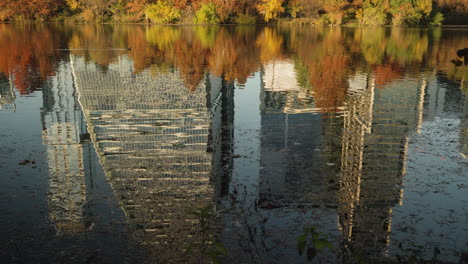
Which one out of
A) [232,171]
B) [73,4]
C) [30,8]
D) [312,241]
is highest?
[73,4]

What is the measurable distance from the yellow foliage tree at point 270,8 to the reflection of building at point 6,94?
48619 millimetres

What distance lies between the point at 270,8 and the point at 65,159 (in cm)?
5554

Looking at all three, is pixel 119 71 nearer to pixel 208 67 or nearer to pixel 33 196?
pixel 208 67

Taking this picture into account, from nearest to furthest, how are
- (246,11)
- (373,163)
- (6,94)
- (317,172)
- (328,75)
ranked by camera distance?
(317,172), (373,163), (6,94), (328,75), (246,11)

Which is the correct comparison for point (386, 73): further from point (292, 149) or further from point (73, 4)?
point (73, 4)

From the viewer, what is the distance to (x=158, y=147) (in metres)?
7.95

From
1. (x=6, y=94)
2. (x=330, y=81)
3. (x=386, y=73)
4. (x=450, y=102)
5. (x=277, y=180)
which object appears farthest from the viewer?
(x=386, y=73)

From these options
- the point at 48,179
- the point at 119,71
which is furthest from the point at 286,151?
the point at 119,71

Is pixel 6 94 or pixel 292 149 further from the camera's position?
pixel 6 94

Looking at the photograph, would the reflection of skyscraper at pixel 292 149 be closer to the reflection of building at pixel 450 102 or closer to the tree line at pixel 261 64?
the tree line at pixel 261 64

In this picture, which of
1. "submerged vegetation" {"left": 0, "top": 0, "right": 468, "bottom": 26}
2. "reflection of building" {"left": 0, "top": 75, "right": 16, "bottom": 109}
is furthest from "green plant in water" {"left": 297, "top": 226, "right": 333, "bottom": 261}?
"submerged vegetation" {"left": 0, "top": 0, "right": 468, "bottom": 26}

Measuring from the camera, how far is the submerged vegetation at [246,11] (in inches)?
2298

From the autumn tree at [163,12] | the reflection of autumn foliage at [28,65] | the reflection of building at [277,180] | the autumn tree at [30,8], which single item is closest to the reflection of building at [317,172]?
the reflection of building at [277,180]

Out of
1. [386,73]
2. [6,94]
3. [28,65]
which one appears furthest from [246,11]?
[6,94]
